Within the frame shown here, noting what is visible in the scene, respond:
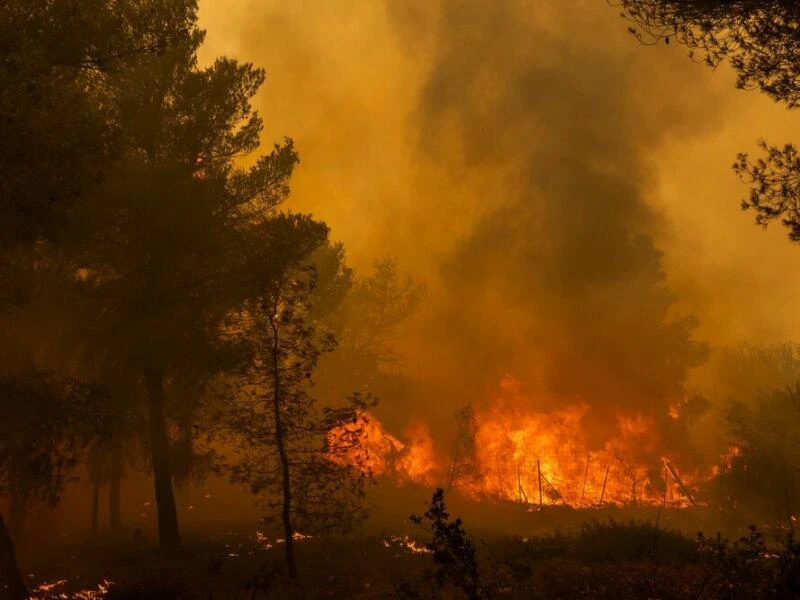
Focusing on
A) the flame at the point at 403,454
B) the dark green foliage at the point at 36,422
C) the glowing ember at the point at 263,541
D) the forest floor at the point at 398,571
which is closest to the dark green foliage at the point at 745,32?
the forest floor at the point at 398,571

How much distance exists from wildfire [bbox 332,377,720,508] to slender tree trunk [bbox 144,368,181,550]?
17.6 meters

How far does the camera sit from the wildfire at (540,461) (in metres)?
29.5

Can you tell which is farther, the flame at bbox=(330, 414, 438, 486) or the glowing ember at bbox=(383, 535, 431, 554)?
the flame at bbox=(330, 414, 438, 486)

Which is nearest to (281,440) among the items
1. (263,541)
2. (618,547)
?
(618,547)

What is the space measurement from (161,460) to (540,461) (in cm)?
2310

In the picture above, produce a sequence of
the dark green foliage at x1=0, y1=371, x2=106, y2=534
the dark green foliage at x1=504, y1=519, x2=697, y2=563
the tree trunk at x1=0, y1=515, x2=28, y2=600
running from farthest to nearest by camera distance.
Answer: the dark green foliage at x1=504, y1=519, x2=697, y2=563, the dark green foliage at x1=0, y1=371, x2=106, y2=534, the tree trunk at x1=0, y1=515, x2=28, y2=600

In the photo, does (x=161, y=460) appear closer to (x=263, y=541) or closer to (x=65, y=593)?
(x=65, y=593)

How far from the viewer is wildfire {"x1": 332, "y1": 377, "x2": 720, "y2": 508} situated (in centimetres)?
2952

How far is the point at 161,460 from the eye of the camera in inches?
516

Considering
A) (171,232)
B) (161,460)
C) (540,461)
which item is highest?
(171,232)

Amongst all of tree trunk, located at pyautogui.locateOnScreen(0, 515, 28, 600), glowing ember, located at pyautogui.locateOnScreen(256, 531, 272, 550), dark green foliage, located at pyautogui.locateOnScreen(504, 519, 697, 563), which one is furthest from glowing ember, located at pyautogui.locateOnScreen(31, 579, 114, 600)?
dark green foliage, located at pyautogui.locateOnScreen(504, 519, 697, 563)

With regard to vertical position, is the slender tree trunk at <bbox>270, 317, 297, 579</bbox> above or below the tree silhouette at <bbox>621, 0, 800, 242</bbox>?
below

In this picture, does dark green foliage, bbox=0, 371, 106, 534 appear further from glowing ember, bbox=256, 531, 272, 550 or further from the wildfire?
the wildfire

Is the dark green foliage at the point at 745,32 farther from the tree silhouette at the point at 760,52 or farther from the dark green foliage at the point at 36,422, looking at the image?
the dark green foliage at the point at 36,422
